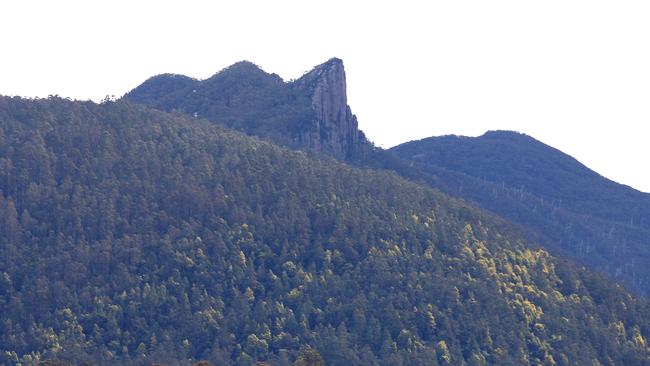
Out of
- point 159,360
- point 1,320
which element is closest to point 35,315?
point 1,320

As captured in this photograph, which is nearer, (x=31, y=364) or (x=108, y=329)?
(x=31, y=364)

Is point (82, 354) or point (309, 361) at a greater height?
point (309, 361)

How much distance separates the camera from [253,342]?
647 feet

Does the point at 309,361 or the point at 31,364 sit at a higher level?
the point at 309,361

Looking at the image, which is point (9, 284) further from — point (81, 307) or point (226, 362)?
point (226, 362)

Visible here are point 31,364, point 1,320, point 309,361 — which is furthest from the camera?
point 1,320

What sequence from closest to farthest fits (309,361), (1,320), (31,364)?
(309,361) → (31,364) → (1,320)

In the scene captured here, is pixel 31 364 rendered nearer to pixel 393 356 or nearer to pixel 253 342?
pixel 253 342

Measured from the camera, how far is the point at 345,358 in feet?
650

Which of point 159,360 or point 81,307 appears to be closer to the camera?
point 159,360

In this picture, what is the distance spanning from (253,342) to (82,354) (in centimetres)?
2485

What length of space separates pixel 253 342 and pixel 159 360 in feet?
52.4

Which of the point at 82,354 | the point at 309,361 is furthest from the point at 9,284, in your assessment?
the point at 309,361

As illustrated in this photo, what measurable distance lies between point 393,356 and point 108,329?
3794cm
